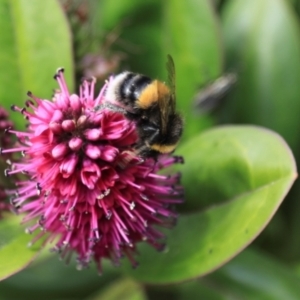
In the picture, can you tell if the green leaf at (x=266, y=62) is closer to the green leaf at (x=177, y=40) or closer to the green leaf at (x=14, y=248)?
the green leaf at (x=177, y=40)

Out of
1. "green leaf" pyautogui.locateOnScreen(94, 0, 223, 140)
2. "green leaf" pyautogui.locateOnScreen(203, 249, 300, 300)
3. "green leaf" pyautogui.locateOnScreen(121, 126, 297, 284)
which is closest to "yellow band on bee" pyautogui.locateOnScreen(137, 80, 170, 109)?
"green leaf" pyautogui.locateOnScreen(121, 126, 297, 284)

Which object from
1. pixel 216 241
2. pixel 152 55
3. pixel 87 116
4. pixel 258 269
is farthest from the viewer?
pixel 152 55

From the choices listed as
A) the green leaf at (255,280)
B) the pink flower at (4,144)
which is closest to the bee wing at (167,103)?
the pink flower at (4,144)

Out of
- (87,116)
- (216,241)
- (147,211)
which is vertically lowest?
(216,241)

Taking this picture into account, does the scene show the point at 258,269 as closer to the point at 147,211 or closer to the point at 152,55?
the point at 147,211

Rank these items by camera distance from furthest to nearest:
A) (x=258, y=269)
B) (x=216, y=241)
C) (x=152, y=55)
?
(x=152, y=55)
(x=258, y=269)
(x=216, y=241)

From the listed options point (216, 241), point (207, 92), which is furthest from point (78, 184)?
point (207, 92)

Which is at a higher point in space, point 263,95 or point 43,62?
point 43,62

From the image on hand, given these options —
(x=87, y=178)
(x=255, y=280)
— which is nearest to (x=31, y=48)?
(x=87, y=178)
